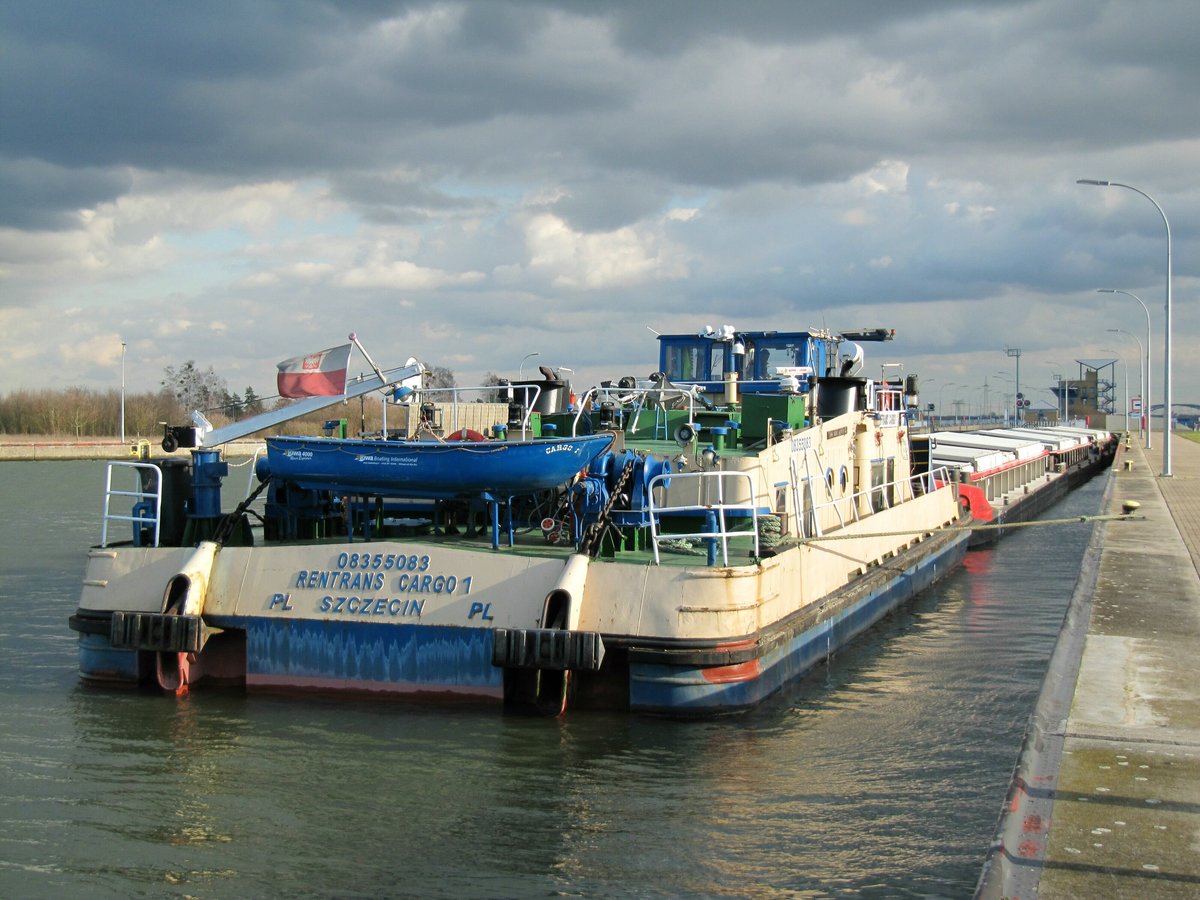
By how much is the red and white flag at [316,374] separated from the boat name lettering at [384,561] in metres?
2.54

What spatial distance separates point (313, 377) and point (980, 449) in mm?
37039

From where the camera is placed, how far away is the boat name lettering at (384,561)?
11625mm

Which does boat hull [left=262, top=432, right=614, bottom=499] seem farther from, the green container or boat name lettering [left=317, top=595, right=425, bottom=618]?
the green container

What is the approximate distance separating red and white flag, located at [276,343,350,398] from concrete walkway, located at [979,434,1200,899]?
8.09 metres

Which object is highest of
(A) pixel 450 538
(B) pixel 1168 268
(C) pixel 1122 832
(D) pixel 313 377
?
(B) pixel 1168 268

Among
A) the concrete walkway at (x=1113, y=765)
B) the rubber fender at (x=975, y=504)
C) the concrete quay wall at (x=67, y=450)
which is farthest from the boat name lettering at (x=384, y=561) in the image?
the concrete quay wall at (x=67, y=450)

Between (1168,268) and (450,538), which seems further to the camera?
(1168,268)

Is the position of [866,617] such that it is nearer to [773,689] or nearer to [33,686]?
[773,689]

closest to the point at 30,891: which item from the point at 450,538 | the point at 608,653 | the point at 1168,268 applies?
the point at 608,653

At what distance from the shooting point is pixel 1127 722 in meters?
8.95

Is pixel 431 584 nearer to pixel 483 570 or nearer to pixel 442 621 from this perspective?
pixel 442 621

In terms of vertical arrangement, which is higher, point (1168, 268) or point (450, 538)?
point (1168, 268)

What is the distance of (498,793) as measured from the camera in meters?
9.67

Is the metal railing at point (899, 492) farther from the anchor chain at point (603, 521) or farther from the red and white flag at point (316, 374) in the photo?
the red and white flag at point (316, 374)
